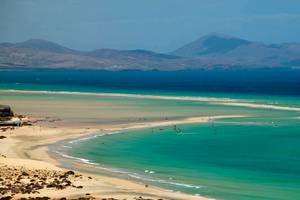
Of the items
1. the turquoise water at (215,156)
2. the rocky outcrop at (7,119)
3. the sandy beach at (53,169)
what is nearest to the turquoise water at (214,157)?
the turquoise water at (215,156)

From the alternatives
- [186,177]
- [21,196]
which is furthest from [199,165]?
[21,196]

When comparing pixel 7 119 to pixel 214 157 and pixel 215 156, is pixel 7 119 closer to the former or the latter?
pixel 215 156

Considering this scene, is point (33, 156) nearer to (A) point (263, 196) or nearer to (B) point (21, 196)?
(B) point (21, 196)

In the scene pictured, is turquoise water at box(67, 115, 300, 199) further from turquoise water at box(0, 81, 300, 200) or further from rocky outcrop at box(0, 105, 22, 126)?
rocky outcrop at box(0, 105, 22, 126)

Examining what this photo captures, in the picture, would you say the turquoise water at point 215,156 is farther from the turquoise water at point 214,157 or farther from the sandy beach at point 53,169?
the sandy beach at point 53,169

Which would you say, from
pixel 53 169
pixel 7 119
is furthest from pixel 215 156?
pixel 7 119

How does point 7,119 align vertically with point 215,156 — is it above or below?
above
